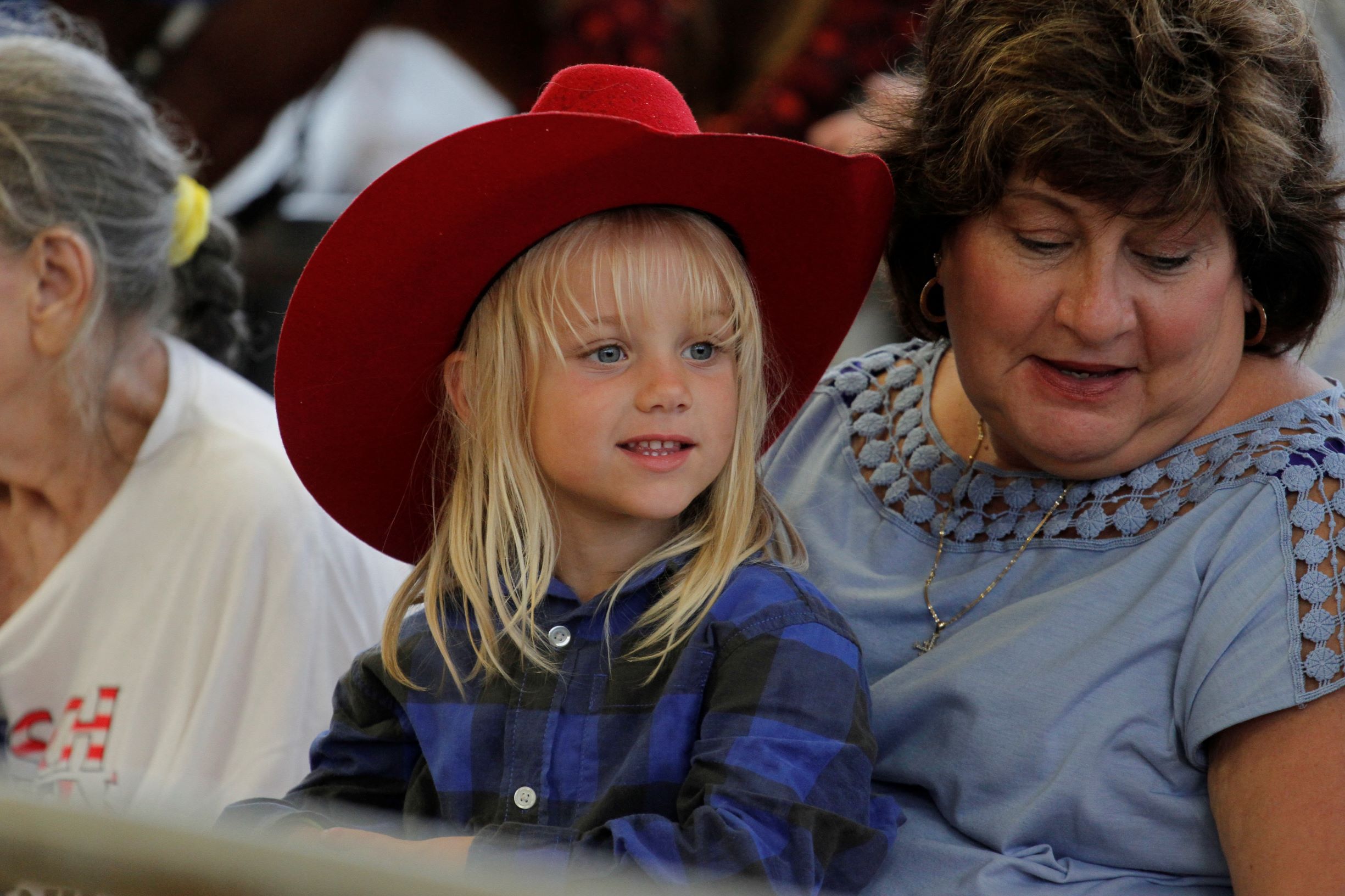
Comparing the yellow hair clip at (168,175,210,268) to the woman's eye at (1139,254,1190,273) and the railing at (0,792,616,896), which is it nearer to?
the woman's eye at (1139,254,1190,273)

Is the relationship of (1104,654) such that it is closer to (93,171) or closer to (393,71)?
(93,171)

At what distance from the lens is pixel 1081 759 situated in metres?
1.34

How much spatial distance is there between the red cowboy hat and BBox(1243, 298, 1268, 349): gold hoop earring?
1.31ft

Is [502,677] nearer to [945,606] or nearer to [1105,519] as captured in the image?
[945,606]

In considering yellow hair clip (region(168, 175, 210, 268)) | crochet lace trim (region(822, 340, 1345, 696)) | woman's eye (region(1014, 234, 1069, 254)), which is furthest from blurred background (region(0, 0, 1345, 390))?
woman's eye (region(1014, 234, 1069, 254))

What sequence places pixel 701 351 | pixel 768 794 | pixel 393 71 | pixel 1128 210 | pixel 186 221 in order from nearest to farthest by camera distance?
1. pixel 768 794
2. pixel 1128 210
3. pixel 701 351
4. pixel 186 221
5. pixel 393 71

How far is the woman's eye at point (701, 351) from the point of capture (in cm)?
140

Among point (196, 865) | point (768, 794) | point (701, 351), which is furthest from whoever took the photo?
point (701, 351)

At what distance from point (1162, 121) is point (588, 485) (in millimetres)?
637

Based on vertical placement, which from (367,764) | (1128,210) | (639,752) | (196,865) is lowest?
(367,764)

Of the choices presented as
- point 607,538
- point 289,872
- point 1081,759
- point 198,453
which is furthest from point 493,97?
point 289,872

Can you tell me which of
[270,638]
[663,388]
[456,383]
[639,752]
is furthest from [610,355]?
[270,638]

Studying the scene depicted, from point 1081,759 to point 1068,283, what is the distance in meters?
0.46

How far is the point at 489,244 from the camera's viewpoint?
140 cm
